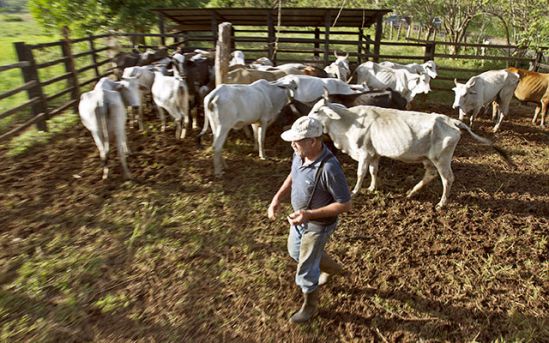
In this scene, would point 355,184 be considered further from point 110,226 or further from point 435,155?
point 110,226

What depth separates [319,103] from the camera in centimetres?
580

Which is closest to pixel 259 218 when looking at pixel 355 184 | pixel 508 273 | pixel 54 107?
pixel 355 184

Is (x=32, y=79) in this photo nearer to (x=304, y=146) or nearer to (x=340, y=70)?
(x=304, y=146)

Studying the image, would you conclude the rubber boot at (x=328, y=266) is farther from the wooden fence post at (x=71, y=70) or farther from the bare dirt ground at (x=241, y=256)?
the wooden fence post at (x=71, y=70)

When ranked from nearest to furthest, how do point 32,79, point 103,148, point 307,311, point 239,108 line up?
point 307,311 < point 103,148 < point 239,108 < point 32,79

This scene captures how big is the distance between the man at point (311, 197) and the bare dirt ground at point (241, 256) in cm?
70

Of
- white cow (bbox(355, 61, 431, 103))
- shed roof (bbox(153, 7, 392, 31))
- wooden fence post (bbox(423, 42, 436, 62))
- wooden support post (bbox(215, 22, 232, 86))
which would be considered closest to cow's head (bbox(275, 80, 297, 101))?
wooden support post (bbox(215, 22, 232, 86))

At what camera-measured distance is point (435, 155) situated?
5016 mm

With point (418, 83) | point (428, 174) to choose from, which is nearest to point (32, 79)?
point (428, 174)

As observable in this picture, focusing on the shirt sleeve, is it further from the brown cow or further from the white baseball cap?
the brown cow

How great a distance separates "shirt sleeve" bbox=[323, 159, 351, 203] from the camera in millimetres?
2785

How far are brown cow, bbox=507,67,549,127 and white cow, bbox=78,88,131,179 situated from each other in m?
9.18

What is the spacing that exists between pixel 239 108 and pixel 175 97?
1707 millimetres

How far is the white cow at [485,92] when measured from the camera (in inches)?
327
